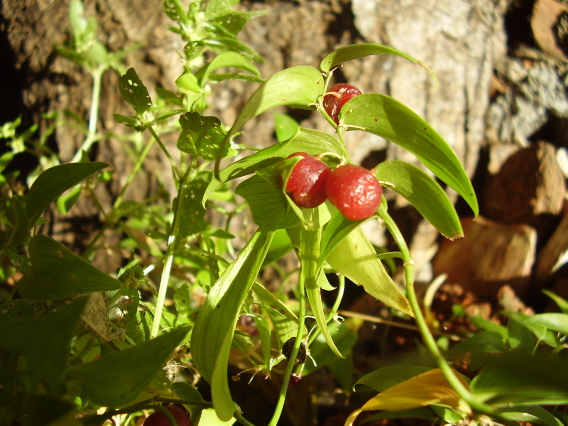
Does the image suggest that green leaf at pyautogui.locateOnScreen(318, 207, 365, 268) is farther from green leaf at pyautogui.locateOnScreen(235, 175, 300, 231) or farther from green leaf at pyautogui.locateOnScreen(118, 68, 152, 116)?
green leaf at pyautogui.locateOnScreen(118, 68, 152, 116)

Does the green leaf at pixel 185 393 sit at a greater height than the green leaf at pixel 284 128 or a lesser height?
lesser

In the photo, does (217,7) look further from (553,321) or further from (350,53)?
(553,321)

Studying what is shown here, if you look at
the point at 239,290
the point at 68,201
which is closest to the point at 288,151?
the point at 239,290

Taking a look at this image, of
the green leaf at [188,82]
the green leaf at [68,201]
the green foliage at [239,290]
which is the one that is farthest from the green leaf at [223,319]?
the green leaf at [68,201]

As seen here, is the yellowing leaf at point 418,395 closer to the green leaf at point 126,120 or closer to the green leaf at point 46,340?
the green leaf at point 46,340

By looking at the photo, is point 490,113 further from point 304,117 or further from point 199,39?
point 199,39

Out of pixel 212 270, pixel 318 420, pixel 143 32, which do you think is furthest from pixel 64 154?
pixel 318 420
